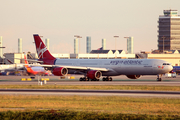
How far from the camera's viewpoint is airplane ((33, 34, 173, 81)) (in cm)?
7012

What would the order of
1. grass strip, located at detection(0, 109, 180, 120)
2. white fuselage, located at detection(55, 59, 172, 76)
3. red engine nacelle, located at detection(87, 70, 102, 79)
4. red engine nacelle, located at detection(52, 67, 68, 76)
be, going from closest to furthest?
grass strip, located at detection(0, 109, 180, 120) < white fuselage, located at detection(55, 59, 172, 76) < red engine nacelle, located at detection(87, 70, 102, 79) < red engine nacelle, located at detection(52, 67, 68, 76)

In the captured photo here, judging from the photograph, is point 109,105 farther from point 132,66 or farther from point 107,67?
point 107,67

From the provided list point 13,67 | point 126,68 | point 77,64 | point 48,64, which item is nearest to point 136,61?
point 126,68

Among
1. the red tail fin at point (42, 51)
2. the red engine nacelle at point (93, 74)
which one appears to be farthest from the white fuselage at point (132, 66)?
the red tail fin at point (42, 51)

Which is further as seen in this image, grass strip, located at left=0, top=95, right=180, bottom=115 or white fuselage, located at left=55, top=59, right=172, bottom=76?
white fuselage, located at left=55, top=59, right=172, bottom=76

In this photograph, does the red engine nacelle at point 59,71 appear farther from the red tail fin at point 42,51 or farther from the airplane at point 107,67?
the red tail fin at point 42,51

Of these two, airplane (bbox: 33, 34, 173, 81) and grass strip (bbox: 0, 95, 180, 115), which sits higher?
airplane (bbox: 33, 34, 173, 81)

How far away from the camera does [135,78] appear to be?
253ft

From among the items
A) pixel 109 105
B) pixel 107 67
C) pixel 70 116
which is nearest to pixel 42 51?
pixel 107 67

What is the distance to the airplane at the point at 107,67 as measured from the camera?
7012 centimetres

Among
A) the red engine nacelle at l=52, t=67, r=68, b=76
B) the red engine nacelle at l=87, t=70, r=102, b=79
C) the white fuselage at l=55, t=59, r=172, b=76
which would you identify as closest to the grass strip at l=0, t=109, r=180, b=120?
the red engine nacelle at l=87, t=70, r=102, b=79

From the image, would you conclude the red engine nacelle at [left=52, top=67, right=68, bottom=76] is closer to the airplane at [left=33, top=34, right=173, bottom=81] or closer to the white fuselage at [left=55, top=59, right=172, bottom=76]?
the airplane at [left=33, top=34, right=173, bottom=81]

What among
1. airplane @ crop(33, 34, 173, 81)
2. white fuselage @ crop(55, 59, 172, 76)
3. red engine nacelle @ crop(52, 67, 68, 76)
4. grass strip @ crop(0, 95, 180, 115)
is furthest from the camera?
red engine nacelle @ crop(52, 67, 68, 76)

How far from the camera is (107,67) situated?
7406 centimetres
